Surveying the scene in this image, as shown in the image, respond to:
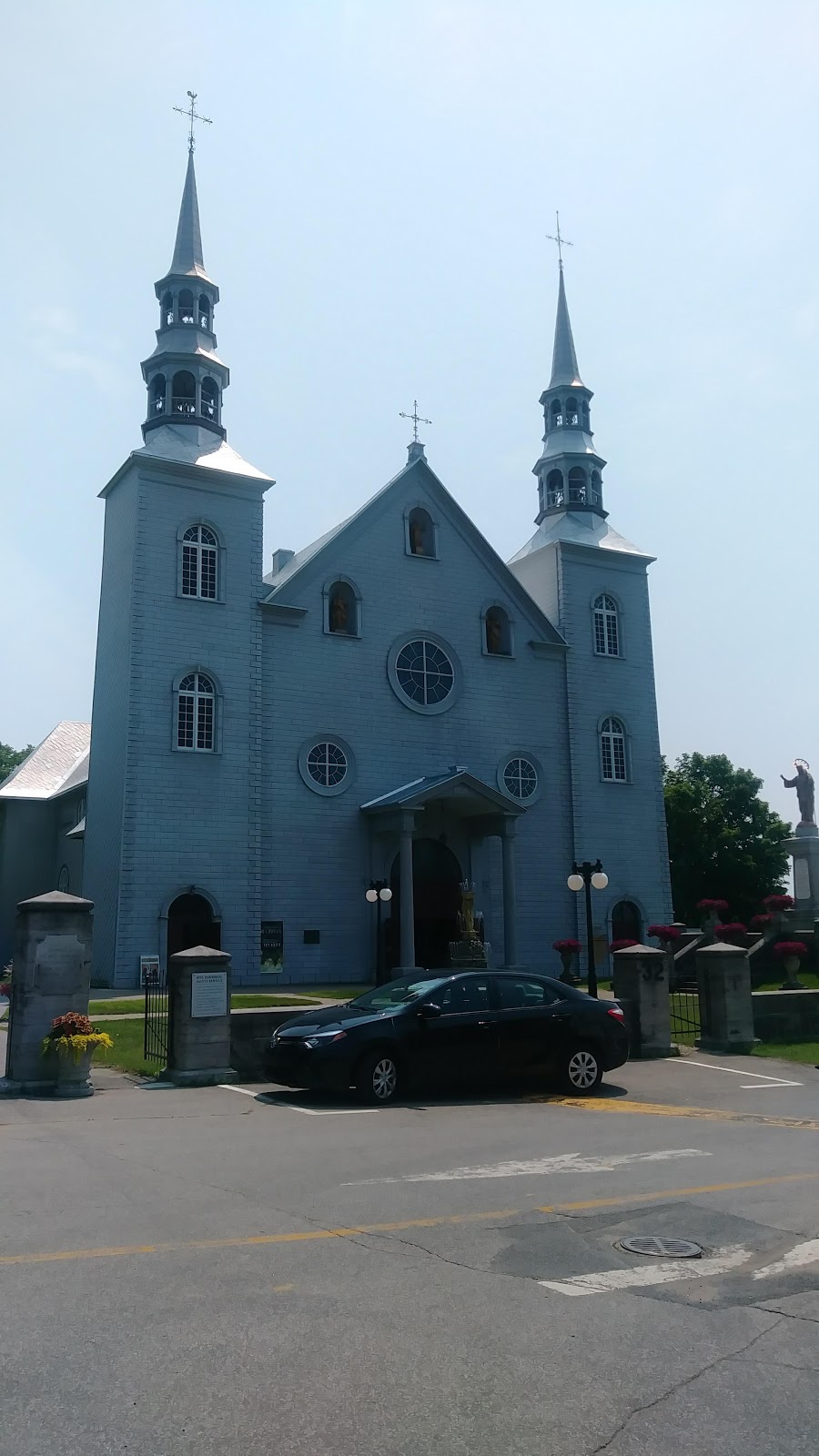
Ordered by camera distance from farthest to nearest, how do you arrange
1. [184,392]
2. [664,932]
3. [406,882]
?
[184,392], [664,932], [406,882]

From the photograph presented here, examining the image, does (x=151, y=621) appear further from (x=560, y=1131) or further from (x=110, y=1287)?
(x=110, y=1287)

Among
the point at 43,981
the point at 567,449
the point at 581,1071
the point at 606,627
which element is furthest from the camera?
the point at 567,449

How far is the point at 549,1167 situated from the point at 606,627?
3398 centimetres

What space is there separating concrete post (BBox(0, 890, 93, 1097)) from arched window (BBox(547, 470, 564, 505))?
A: 109 feet

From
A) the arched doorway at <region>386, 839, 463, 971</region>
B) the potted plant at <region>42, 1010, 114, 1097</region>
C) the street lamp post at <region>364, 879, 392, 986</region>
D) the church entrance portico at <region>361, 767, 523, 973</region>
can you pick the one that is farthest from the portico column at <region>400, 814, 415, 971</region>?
the potted plant at <region>42, 1010, 114, 1097</region>

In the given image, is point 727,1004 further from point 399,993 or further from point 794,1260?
point 794,1260

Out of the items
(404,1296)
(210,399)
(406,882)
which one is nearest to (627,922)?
(406,882)

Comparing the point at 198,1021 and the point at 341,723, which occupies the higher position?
the point at 341,723

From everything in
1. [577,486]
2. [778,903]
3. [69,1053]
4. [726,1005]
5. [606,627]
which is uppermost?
[577,486]

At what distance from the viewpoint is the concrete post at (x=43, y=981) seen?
1412cm

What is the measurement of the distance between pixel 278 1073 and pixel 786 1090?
716cm

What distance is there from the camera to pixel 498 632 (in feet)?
129

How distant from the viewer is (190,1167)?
30.3ft

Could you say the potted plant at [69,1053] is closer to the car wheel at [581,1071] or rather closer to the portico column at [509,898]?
the car wheel at [581,1071]
